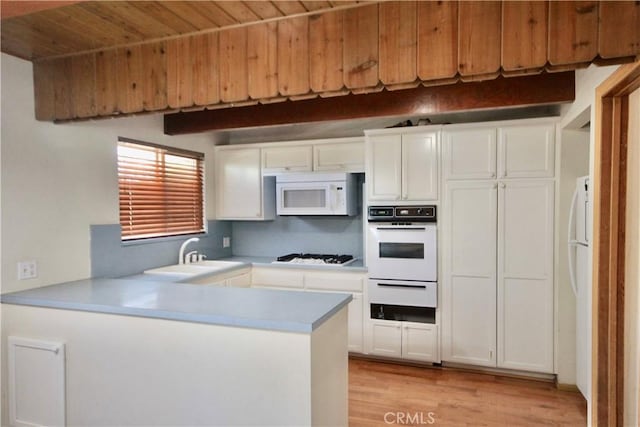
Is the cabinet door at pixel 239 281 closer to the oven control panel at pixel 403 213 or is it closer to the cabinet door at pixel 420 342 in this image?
the oven control panel at pixel 403 213

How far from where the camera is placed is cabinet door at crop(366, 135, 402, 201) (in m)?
3.45

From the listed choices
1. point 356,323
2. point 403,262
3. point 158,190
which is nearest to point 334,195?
point 403,262

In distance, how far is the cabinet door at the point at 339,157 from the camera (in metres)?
3.76

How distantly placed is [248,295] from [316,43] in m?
1.38

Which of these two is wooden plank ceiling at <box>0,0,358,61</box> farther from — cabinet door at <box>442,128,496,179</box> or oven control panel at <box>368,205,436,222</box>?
oven control panel at <box>368,205,436,222</box>

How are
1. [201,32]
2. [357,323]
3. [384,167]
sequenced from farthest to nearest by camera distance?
[357,323]
[384,167]
[201,32]

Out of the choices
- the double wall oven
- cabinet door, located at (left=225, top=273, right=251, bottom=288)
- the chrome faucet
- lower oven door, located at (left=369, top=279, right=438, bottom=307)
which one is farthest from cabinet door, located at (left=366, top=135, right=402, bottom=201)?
the chrome faucet

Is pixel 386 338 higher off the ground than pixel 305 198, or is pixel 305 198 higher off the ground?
pixel 305 198

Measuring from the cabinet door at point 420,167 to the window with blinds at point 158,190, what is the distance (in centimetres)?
214

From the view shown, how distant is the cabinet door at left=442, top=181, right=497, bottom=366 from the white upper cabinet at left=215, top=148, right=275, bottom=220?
6.13ft

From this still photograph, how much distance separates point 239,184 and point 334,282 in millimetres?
1494

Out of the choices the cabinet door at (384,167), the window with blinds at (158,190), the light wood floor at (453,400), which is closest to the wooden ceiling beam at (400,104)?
the window with blinds at (158,190)

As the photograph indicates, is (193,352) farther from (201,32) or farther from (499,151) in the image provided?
(499,151)

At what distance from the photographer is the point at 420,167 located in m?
3.38
